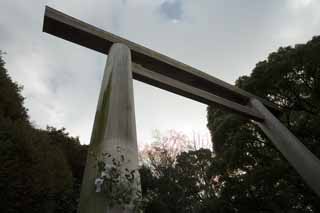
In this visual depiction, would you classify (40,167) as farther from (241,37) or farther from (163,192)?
(241,37)

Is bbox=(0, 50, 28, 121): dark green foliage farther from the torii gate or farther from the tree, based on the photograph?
the tree

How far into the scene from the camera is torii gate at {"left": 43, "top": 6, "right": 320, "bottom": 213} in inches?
68.0

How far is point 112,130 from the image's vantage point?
178 centimetres

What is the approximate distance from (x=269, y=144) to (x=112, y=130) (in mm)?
5261

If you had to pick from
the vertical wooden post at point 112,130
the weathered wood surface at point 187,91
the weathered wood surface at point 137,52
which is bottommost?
the vertical wooden post at point 112,130

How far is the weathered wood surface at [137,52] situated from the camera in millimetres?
2938

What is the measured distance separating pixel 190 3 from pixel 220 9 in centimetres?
84

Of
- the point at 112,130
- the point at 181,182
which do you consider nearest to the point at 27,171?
the point at 112,130

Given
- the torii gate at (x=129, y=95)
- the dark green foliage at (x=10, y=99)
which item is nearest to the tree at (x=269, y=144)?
the torii gate at (x=129, y=95)

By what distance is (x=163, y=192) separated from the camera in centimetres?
792

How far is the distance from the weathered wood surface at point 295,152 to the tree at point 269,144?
4.86 ft

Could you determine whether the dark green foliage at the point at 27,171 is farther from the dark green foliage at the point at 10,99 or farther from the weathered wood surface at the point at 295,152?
the weathered wood surface at the point at 295,152

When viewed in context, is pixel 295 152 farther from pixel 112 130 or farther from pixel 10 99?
pixel 10 99

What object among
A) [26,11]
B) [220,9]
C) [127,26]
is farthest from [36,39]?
[220,9]
